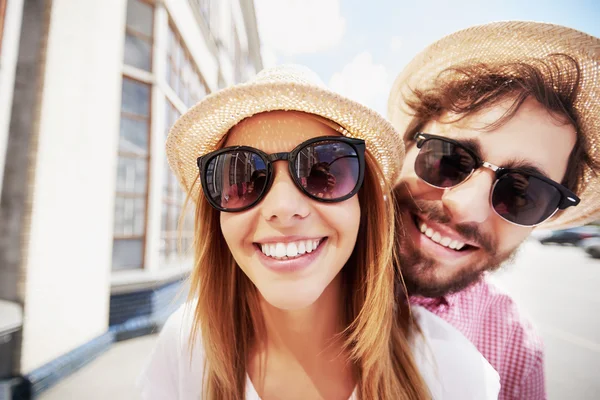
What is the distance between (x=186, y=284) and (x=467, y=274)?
4.21ft

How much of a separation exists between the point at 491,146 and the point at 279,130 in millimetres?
814

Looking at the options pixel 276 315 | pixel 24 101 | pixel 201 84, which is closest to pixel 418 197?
pixel 276 315

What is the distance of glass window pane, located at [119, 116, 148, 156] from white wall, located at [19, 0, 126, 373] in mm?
498

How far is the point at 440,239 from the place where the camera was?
3.69ft

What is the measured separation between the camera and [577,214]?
1.41 meters

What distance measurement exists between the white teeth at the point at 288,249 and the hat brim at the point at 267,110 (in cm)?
43

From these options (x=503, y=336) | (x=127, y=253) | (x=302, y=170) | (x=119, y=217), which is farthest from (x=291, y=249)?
(x=127, y=253)

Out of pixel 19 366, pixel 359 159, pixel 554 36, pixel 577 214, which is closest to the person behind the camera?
pixel 359 159

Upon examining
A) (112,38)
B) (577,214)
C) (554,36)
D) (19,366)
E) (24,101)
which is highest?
(112,38)

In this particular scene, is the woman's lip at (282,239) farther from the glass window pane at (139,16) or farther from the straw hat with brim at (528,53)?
the glass window pane at (139,16)

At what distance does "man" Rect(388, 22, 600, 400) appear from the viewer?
999mm

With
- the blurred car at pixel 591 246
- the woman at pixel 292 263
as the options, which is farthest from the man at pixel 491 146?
the blurred car at pixel 591 246

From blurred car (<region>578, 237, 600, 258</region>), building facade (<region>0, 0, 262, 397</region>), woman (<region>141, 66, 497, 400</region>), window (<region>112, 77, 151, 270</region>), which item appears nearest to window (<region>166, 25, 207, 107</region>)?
building facade (<region>0, 0, 262, 397</region>)

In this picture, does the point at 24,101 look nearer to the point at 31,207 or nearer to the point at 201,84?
the point at 31,207
